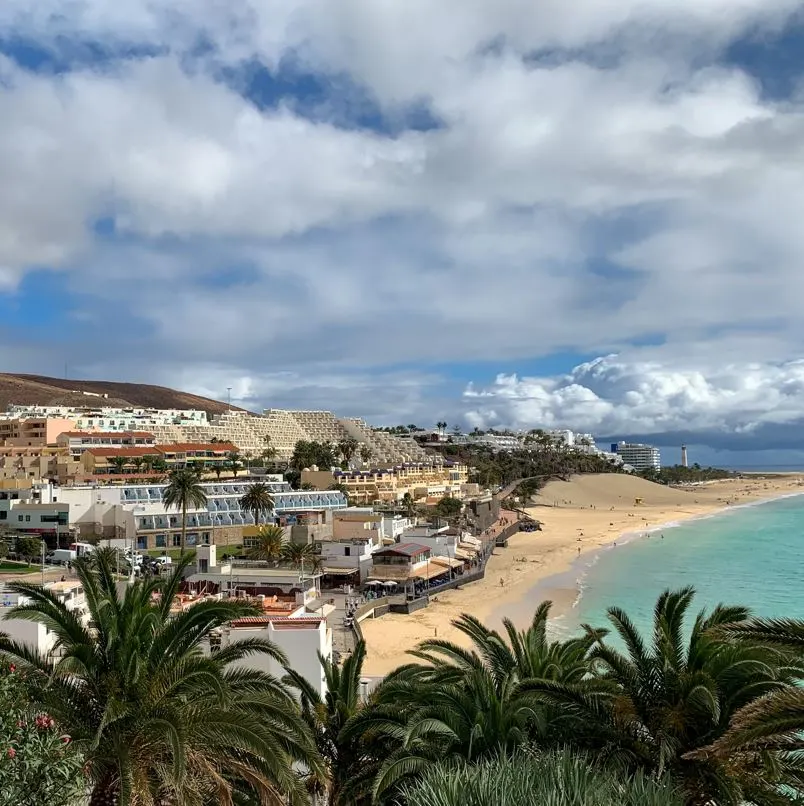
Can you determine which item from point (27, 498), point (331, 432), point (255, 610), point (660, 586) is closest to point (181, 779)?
point (255, 610)

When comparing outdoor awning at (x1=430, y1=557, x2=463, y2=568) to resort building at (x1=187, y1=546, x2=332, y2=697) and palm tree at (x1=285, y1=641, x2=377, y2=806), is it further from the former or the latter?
palm tree at (x1=285, y1=641, x2=377, y2=806)

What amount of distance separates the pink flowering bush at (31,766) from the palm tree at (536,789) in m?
3.21

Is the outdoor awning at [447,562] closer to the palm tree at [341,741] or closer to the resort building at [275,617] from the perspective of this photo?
the resort building at [275,617]

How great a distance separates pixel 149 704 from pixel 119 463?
70812 millimetres

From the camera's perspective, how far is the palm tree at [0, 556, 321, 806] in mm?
8609

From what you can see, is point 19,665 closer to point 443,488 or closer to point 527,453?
point 443,488

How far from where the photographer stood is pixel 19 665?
931 centimetres

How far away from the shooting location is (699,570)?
56031mm

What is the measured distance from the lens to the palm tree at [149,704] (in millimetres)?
8609

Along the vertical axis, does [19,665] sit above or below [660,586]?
above

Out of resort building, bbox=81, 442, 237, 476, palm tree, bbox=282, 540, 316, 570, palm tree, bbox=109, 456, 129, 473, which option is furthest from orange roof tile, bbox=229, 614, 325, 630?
palm tree, bbox=109, 456, 129, 473

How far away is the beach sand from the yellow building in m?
13.0

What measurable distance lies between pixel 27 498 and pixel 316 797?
1809 inches

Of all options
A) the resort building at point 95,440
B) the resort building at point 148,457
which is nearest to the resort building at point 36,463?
the resort building at point 95,440
